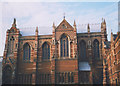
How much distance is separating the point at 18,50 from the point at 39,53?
6189 mm

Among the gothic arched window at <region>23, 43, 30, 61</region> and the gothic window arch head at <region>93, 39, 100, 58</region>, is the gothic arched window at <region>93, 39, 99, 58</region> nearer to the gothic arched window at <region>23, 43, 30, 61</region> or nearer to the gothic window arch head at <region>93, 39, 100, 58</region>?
the gothic window arch head at <region>93, 39, 100, 58</region>

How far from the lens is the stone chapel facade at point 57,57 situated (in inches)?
1580

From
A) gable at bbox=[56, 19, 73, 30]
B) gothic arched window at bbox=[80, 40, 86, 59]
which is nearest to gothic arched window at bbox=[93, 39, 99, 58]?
gothic arched window at bbox=[80, 40, 86, 59]

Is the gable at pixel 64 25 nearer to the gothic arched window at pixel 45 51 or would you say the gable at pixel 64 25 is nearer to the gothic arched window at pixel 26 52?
the gothic arched window at pixel 45 51

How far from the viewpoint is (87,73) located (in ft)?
131

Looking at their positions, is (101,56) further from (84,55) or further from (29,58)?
(29,58)

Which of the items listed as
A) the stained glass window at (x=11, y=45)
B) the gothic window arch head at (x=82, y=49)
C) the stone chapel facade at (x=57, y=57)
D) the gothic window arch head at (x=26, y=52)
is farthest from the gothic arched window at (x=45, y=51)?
the stained glass window at (x=11, y=45)

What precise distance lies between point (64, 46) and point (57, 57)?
3.52 meters

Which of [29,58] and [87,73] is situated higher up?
[29,58]

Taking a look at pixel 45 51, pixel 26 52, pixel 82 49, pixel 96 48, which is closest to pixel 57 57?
pixel 45 51

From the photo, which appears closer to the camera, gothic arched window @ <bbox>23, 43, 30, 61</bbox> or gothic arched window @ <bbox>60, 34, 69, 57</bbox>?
gothic arched window @ <bbox>60, 34, 69, 57</bbox>

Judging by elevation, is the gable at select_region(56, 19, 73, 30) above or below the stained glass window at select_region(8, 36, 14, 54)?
above

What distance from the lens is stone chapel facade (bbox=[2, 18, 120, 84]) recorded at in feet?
132

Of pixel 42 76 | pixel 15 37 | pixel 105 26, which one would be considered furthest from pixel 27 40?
pixel 105 26
